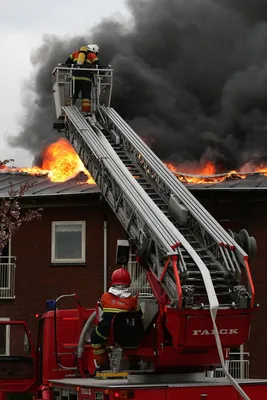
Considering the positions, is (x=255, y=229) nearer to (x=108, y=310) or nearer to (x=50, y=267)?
(x=50, y=267)

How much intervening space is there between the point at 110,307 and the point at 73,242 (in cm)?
1456

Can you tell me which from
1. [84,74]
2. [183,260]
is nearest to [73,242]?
[84,74]

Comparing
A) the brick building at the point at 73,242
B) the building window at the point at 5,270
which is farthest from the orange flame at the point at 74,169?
the building window at the point at 5,270

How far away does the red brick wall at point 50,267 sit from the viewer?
2659 cm

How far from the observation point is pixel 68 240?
2709cm

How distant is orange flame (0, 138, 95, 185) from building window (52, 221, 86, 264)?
1.38 metres

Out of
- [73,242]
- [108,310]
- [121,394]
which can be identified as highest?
[73,242]

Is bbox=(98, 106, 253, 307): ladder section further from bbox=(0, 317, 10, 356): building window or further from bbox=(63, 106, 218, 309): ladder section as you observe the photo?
bbox=(0, 317, 10, 356): building window

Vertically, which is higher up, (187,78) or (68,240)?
(187,78)

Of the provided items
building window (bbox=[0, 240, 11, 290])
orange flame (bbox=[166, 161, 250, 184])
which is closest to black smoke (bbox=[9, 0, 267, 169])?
orange flame (bbox=[166, 161, 250, 184])

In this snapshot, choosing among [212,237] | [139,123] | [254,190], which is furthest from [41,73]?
[212,237]

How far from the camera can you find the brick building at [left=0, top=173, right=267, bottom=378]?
26.1m

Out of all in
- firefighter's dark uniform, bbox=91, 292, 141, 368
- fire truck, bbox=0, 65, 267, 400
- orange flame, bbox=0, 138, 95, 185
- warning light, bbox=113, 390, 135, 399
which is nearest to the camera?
warning light, bbox=113, 390, 135, 399

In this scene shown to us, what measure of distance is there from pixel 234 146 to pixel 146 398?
1991 cm
